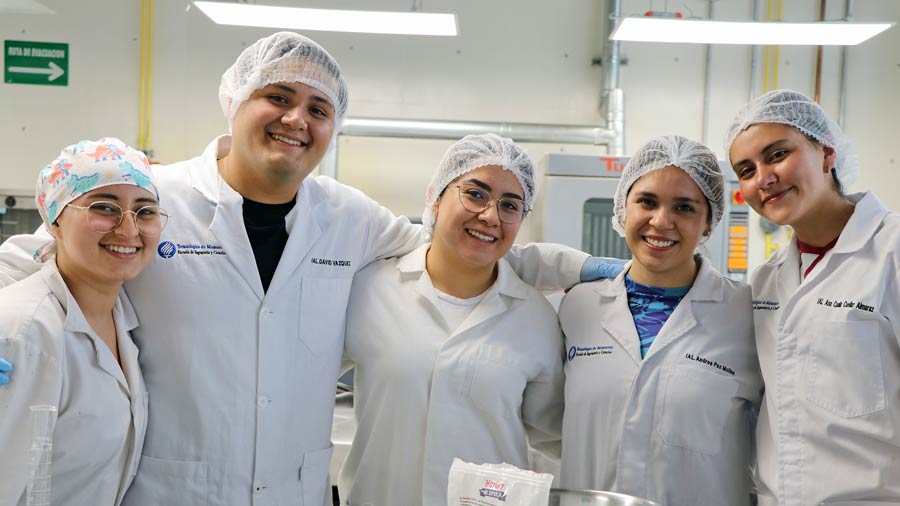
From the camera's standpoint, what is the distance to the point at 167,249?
144 centimetres

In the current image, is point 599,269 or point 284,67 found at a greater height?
point 284,67

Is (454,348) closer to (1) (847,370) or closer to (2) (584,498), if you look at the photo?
(2) (584,498)

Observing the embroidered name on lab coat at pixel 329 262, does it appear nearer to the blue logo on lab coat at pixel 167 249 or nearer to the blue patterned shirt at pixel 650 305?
the blue logo on lab coat at pixel 167 249

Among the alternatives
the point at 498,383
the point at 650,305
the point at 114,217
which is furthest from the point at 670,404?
the point at 114,217

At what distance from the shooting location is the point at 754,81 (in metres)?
3.70

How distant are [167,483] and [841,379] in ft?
4.39

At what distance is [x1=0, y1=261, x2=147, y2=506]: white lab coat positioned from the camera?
3.64 feet

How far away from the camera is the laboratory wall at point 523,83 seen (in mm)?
3635

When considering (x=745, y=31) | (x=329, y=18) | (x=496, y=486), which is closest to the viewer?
(x=496, y=486)

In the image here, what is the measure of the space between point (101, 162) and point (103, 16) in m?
2.88

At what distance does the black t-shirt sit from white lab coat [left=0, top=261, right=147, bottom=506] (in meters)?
0.30

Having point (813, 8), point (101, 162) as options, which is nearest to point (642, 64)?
point (813, 8)

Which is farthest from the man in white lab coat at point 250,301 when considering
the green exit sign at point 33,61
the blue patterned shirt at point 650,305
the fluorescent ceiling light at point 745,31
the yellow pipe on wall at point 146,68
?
the green exit sign at point 33,61

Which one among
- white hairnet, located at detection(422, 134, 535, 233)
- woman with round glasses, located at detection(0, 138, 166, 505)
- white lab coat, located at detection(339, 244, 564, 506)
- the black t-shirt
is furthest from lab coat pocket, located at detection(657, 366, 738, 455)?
woman with round glasses, located at detection(0, 138, 166, 505)
